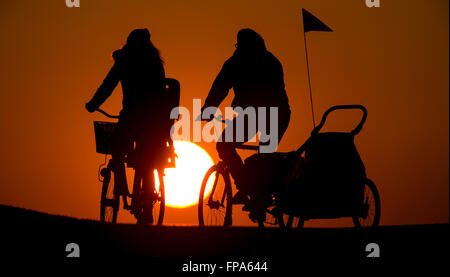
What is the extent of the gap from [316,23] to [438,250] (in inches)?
156

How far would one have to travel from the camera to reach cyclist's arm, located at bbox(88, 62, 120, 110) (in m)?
7.77

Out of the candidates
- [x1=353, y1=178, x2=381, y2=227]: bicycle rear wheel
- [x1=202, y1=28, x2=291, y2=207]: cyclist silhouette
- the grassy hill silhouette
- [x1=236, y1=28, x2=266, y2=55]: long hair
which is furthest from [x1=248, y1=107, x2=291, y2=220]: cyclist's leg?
the grassy hill silhouette

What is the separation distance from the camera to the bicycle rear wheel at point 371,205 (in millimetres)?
6871

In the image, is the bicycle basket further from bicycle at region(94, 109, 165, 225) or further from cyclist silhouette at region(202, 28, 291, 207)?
cyclist silhouette at region(202, 28, 291, 207)

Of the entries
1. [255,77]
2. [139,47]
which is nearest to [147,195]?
[139,47]

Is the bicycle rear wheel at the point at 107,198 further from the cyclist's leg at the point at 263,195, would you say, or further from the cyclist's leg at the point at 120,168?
the cyclist's leg at the point at 263,195

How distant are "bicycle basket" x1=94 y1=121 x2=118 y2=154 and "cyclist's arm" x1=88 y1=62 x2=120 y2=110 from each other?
430 millimetres

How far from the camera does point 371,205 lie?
693 centimetres

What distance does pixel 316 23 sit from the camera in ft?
27.6

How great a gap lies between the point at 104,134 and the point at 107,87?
837mm

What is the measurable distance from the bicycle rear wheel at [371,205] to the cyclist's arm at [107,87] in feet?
10.1

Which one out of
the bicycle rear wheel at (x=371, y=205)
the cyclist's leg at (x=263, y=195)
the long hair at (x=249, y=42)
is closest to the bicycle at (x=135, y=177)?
the long hair at (x=249, y=42)

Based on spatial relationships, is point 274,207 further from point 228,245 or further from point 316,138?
point 228,245
